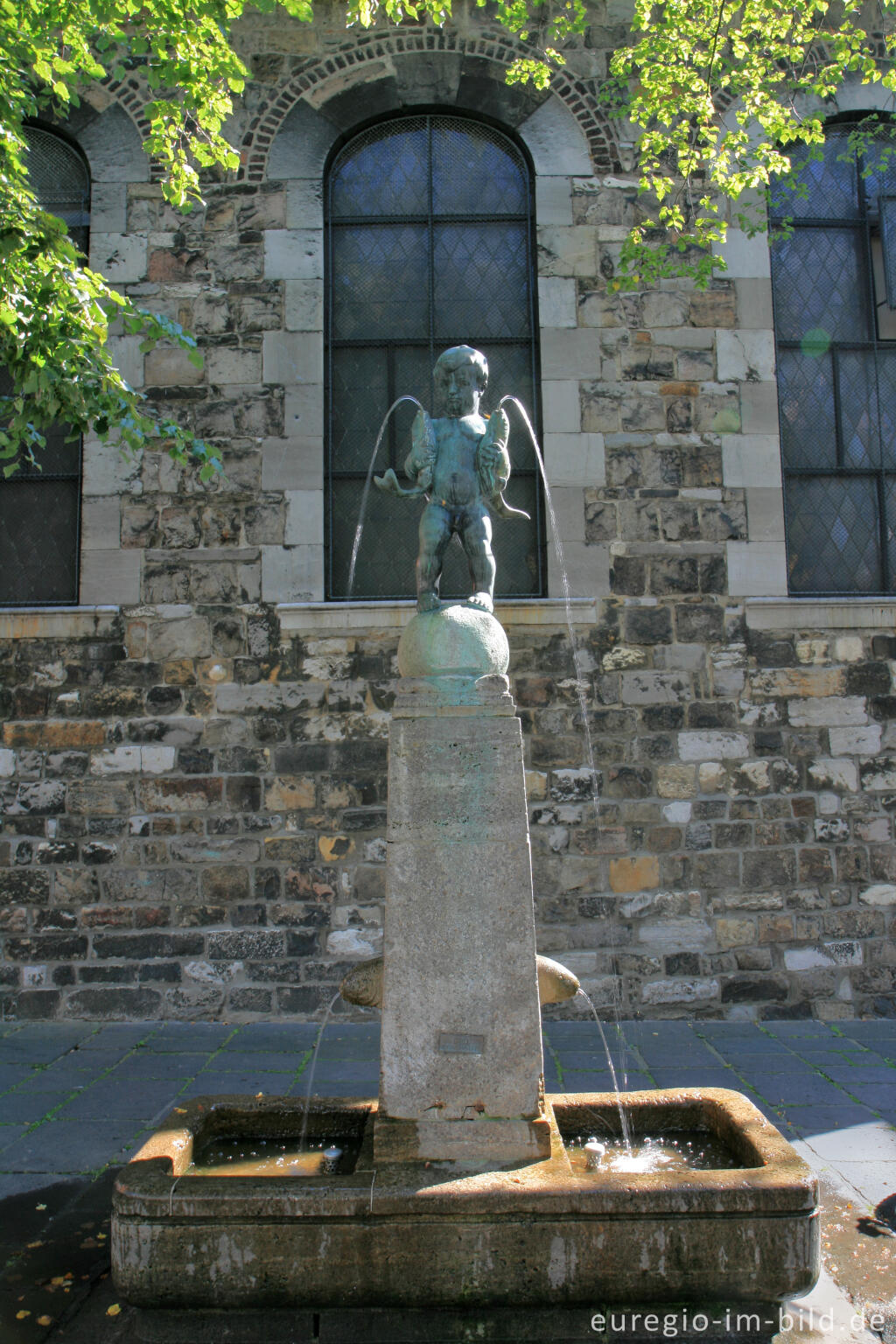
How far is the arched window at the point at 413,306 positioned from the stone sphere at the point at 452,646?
118 inches

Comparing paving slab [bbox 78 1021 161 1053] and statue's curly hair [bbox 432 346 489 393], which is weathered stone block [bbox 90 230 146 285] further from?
paving slab [bbox 78 1021 161 1053]

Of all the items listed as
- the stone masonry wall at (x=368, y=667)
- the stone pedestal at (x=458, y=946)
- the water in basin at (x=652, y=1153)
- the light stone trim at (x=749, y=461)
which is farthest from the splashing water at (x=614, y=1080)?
the light stone trim at (x=749, y=461)

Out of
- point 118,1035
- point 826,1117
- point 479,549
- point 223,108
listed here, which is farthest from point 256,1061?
point 223,108

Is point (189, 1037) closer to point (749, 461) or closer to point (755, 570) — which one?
point (755, 570)

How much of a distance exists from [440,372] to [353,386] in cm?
→ 296

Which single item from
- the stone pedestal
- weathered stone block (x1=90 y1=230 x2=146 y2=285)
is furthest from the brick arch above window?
the stone pedestal

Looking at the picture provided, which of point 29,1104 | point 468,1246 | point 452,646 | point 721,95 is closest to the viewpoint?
point 468,1246

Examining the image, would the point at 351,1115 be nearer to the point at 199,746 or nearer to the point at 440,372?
the point at 440,372

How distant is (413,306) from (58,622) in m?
3.13

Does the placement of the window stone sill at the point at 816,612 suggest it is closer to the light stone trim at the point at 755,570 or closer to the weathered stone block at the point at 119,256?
the light stone trim at the point at 755,570

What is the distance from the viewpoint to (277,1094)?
3.95m

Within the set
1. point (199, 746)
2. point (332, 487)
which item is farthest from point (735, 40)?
point (199, 746)

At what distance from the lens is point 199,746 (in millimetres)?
5375

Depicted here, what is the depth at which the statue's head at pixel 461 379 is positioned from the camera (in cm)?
→ 302
